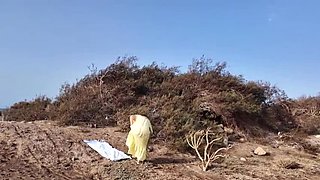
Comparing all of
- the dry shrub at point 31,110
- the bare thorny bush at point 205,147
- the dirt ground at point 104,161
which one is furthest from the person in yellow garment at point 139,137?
the dry shrub at point 31,110

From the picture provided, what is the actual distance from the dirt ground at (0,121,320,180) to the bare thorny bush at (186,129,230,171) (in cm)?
20

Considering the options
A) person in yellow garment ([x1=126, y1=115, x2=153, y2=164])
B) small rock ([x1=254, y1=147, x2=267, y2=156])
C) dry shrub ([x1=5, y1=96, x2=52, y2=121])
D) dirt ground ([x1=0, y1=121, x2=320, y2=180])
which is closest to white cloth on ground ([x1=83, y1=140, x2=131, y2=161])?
dirt ground ([x1=0, y1=121, x2=320, y2=180])

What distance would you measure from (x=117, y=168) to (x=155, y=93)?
6.47m

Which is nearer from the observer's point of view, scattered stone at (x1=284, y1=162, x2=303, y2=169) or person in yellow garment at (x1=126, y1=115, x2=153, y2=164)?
person in yellow garment at (x1=126, y1=115, x2=153, y2=164)

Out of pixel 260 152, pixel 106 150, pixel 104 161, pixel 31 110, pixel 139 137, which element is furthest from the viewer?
pixel 31 110

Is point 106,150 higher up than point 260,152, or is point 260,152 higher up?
point 106,150

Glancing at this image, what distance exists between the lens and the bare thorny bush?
32.3 ft

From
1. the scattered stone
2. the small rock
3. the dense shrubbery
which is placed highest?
the dense shrubbery

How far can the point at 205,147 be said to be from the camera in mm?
10289

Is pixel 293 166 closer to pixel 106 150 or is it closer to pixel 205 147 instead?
pixel 205 147

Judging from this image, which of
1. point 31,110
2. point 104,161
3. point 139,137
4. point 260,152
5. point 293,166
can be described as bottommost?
point 293,166

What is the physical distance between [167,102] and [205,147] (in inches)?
155

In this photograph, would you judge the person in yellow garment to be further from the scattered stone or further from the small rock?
the small rock

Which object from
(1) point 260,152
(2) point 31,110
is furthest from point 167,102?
(2) point 31,110
